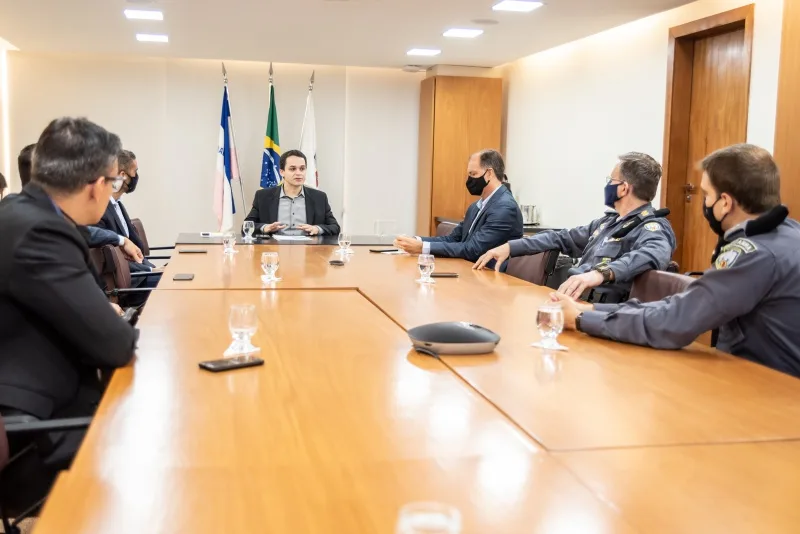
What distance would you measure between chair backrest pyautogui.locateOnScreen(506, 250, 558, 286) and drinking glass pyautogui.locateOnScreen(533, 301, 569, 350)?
1.90 meters

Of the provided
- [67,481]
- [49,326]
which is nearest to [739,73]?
[49,326]

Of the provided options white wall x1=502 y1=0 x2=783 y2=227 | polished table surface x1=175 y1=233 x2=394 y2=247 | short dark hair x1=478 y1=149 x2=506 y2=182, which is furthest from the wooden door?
polished table surface x1=175 y1=233 x2=394 y2=247

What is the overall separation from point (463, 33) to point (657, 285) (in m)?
4.84

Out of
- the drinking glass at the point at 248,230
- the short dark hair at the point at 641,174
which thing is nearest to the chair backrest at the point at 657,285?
the short dark hair at the point at 641,174

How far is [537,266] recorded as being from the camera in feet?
14.0

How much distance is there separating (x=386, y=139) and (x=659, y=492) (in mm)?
9164

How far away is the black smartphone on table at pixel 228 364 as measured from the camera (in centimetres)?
195

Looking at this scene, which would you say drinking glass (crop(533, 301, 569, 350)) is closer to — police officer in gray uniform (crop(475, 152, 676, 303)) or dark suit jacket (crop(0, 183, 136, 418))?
police officer in gray uniform (crop(475, 152, 676, 303))

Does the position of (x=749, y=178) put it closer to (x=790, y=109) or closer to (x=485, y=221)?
(x=485, y=221)

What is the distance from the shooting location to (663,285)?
3057 mm

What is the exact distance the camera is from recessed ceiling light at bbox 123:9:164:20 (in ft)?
21.6

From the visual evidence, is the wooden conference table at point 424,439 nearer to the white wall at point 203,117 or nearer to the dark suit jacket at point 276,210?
the dark suit jacket at point 276,210

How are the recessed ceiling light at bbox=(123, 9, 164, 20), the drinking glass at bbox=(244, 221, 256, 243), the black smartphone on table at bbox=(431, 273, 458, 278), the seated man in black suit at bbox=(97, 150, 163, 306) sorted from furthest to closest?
the recessed ceiling light at bbox=(123, 9, 164, 20)
the drinking glass at bbox=(244, 221, 256, 243)
the seated man in black suit at bbox=(97, 150, 163, 306)
the black smartphone on table at bbox=(431, 273, 458, 278)

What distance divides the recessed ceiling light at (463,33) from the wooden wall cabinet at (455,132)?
1.90 meters
